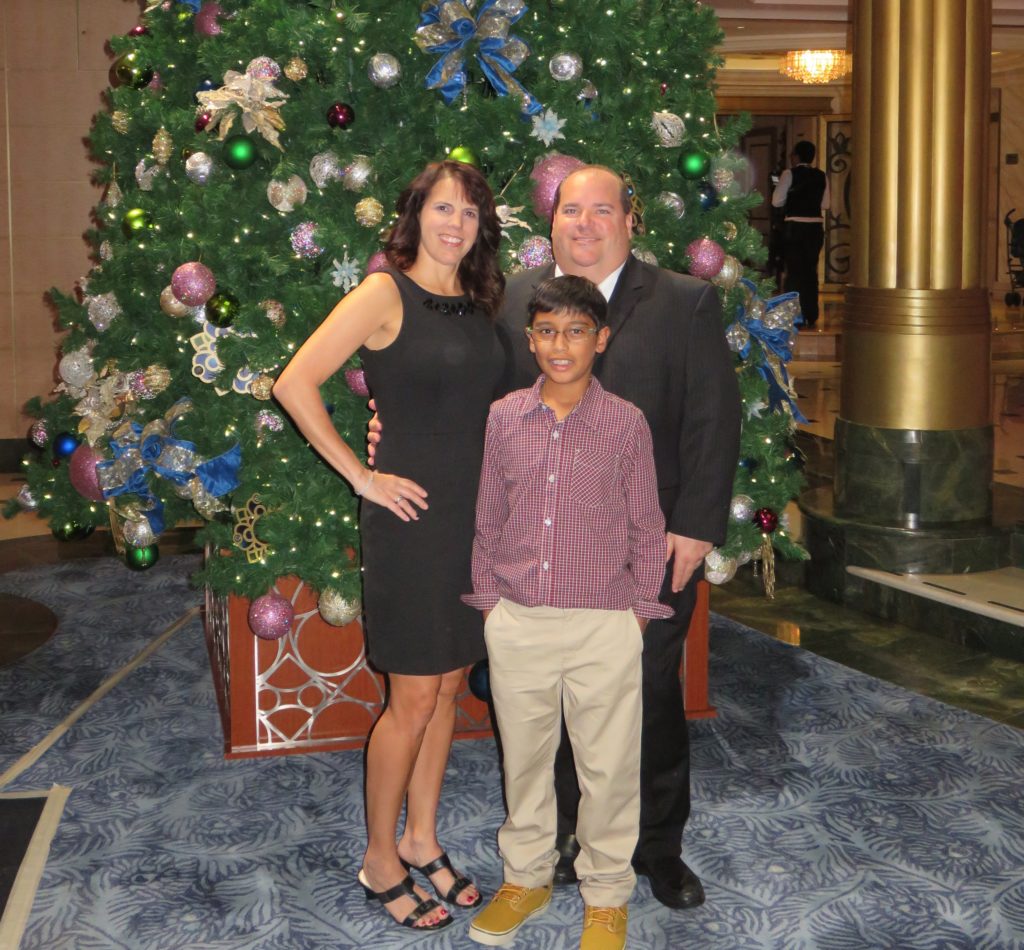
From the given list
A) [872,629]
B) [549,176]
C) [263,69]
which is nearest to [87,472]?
[263,69]

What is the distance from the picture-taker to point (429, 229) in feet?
9.67

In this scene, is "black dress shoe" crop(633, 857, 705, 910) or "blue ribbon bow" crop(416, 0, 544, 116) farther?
"blue ribbon bow" crop(416, 0, 544, 116)

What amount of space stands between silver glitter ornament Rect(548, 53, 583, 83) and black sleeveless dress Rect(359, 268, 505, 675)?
45.2 inches

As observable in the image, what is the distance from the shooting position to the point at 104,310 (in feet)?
15.6

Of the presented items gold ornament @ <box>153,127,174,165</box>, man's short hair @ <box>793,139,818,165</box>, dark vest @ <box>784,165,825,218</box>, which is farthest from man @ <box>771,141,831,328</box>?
gold ornament @ <box>153,127,174,165</box>

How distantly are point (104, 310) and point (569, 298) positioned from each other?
2.53 m

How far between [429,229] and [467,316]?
0.73 ft

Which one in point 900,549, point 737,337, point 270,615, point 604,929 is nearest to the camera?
point 604,929

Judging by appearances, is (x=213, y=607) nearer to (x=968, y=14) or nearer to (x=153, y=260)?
(x=153, y=260)

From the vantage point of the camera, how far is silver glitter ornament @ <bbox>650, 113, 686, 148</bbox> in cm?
395

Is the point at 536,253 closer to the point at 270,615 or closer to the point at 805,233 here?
the point at 270,615

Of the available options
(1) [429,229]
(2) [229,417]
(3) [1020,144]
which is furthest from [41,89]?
(3) [1020,144]

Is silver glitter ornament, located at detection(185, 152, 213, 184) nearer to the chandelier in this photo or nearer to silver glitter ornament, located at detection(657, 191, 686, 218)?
silver glitter ornament, located at detection(657, 191, 686, 218)

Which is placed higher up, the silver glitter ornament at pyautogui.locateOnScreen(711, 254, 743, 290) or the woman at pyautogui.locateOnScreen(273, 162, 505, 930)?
the silver glitter ornament at pyautogui.locateOnScreen(711, 254, 743, 290)
